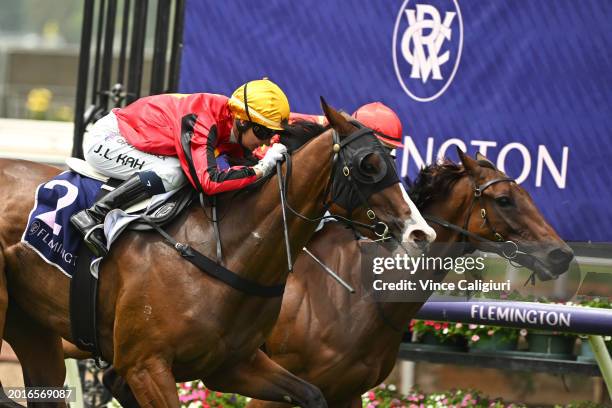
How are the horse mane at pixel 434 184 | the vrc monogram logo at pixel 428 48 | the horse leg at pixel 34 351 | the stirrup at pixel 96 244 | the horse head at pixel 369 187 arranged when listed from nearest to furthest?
the horse head at pixel 369 187 → the stirrup at pixel 96 244 → the horse leg at pixel 34 351 → the horse mane at pixel 434 184 → the vrc monogram logo at pixel 428 48

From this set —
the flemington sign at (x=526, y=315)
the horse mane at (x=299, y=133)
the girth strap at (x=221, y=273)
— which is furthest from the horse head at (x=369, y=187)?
the flemington sign at (x=526, y=315)

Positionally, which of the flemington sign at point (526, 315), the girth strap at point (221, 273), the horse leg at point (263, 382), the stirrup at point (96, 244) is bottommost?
the horse leg at point (263, 382)

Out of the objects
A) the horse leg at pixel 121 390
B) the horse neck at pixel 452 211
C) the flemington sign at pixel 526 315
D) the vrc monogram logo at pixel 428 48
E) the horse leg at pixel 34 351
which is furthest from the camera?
the vrc monogram logo at pixel 428 48

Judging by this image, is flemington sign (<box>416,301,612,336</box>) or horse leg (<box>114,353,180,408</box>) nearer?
horse leg (<box>114,353,180,408</box>)

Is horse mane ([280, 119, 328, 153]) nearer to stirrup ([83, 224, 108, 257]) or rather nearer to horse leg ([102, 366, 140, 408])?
stirrup ([83, 224, 108, 257])

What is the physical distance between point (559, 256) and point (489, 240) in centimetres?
33

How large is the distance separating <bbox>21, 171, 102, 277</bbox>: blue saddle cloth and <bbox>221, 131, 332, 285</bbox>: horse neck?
66 centimetres

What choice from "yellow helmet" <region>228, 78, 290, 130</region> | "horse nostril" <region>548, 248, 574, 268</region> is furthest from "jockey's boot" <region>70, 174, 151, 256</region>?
"horse nostril" <region>548, 248, 574, 268</region>

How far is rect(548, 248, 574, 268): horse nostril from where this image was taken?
18.9 feet

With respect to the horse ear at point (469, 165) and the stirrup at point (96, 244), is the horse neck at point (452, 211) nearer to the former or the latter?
the horse ear at point (469, 165)

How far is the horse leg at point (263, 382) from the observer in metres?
5.06

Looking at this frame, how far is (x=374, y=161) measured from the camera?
4.84 m

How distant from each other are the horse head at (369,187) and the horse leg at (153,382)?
924 mm

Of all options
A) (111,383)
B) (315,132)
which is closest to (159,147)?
(315,132)
